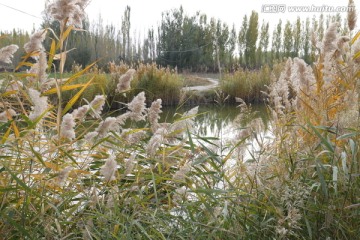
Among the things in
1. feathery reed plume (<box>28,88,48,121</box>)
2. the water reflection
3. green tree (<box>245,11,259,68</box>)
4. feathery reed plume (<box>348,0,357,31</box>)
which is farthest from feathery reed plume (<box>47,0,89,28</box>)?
green tree (<box>245,11,259,68</box>)

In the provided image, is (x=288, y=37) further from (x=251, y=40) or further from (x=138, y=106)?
(x=138, y=106)

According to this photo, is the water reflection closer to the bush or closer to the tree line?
the bush

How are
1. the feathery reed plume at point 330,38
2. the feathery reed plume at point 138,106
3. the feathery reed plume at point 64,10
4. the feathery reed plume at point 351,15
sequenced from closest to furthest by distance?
the feathery reed plume at point 64,10 < the feathery reed plume at point 138,106 < the feathery reed plume at point 330,38 < the feathery reed plume at point 351,15

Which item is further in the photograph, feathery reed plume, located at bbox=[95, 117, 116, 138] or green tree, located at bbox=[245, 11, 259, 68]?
green tree, located at bbox=[245, 11, 259, 68]

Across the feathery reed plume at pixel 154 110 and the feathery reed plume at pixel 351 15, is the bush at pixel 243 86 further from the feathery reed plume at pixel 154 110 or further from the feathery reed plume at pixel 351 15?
the feathery reed plume at pixel 154 110

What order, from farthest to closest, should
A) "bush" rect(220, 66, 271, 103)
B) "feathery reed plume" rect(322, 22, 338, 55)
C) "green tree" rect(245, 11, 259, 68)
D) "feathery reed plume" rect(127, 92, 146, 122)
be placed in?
"green tree" rect(245, 11, 259, 68), "bush" rect(220, 66, 271, 103), "feathery reed plume" rect(322, 22, 338, 55), "feathery reed plume" rect(127, 92, 146, 122)

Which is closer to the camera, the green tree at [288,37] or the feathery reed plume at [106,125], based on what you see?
the feathery reed plume at [106,125]

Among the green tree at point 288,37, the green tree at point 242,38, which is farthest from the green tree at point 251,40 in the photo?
the green tree at point 288,37

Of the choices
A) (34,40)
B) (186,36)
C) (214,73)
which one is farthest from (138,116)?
(214,73)

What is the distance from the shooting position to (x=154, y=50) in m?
15.6

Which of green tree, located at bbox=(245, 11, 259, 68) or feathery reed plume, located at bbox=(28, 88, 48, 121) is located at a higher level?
green tree, located at bbox=(245, 11, 259, 68)

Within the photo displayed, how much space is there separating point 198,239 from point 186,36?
543 inches

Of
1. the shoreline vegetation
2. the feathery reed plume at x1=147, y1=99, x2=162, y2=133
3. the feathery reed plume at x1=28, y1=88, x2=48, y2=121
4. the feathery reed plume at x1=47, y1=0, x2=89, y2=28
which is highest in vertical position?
the feathery reed plume at x1=47, y1=0, x2=89, y2=28

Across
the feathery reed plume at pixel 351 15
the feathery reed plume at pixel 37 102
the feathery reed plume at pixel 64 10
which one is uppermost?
the feathery reed plume at pixel 351 15
